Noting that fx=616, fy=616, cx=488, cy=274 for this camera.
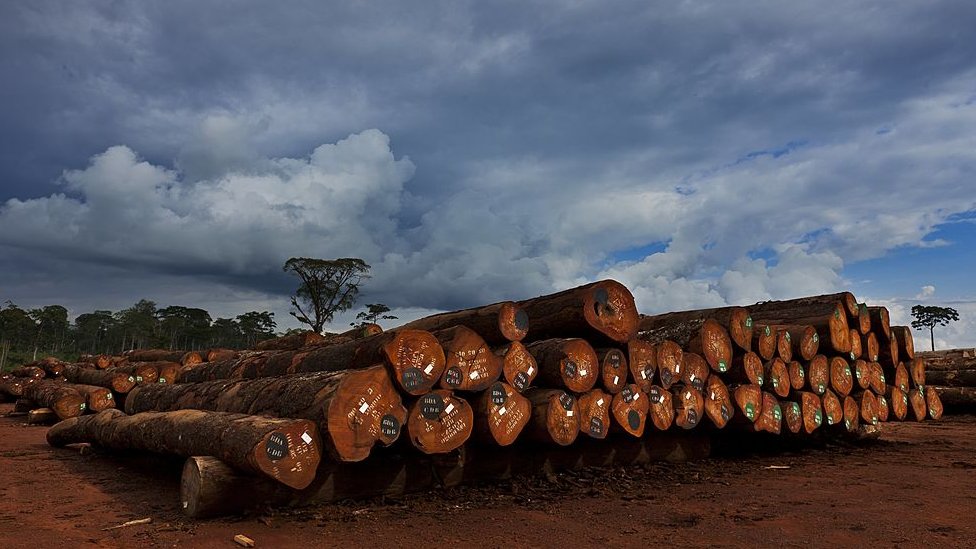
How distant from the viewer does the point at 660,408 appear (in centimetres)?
788

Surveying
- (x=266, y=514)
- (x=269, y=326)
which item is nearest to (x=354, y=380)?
(x=266, y=514)

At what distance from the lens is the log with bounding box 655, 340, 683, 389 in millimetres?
7980

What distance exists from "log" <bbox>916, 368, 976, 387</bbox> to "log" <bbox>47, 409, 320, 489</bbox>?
19.4 metres

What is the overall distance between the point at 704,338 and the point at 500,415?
3.64 meters

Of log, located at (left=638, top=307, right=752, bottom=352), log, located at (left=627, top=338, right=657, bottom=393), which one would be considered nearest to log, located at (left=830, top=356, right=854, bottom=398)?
A: log, located at (left=638, top=307, right=752, bottom=352)

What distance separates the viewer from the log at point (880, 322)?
11422 mm

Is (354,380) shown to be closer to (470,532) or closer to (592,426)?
(470,532)

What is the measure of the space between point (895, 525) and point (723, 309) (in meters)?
4.19

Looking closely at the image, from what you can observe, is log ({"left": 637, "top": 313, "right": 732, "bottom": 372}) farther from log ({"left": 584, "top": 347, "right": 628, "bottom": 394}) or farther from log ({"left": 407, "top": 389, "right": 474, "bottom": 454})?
log ({"left": 407, "top": 389, "right": 474, "bottom": 454})

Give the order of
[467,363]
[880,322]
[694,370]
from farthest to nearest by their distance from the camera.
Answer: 1. [880,322]
2. [694,370]
3. [467,363]

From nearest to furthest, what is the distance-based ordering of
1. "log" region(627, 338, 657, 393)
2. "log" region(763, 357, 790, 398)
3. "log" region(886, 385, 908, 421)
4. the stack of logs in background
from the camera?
the stack of logs in background < "log" region(627, 338, 657, 393) < "log" region(763, 357, 790, 398) < "log" region(886, 385, 908, 421)

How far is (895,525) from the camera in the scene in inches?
211

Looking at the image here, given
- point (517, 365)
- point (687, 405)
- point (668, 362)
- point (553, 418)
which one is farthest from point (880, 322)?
point (517, 365)

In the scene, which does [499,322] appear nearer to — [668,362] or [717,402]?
[668,362]
